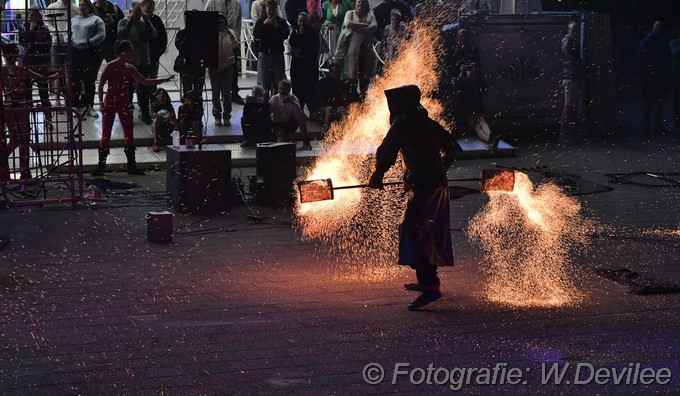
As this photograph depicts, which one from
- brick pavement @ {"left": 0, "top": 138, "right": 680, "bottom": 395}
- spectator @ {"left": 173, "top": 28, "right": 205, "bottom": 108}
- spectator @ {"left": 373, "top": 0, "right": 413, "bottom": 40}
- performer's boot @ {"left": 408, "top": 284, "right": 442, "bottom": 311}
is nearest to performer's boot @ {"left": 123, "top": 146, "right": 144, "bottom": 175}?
spectator @ {"left": 173, "top": 28, "right": 205, "bottom": 108}

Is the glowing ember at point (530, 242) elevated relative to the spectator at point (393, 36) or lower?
lower

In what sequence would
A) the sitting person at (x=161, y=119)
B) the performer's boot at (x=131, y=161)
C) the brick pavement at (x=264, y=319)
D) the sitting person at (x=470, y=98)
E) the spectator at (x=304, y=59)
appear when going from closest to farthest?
the brick pavement at (x=264, y=319), the performer's boot at (x=131, y=161), the sitting person at (x=161, y=119), the spectator at (x=304, y=59), the sitting person at (x=470, y=98)

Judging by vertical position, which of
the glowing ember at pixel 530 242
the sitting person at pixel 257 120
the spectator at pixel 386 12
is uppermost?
the spectator at pixel 386 12

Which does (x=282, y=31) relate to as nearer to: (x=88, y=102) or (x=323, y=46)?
(x=323, y=46)

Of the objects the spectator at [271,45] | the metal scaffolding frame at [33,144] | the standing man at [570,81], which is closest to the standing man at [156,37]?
the spectator at [271,45]

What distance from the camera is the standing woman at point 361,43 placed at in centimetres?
2017

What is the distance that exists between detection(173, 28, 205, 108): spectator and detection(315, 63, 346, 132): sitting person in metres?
2.22

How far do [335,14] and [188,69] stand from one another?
12.8 feet

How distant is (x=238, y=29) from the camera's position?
2089cm

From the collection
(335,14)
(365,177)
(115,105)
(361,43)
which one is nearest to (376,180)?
(365,177)

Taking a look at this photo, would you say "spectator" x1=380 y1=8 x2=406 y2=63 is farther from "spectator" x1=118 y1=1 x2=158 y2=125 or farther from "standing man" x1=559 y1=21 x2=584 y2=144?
"spectator" x1=118 y1=1 x2=158 y2=125

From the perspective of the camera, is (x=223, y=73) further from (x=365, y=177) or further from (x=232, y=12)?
(x=365, y=177)

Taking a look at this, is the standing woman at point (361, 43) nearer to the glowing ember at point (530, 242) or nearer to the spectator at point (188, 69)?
the spectator at point (188, 69)

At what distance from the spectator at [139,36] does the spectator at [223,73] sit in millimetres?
1083
